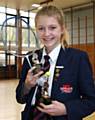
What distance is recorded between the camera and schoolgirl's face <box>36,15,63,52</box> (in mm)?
1274

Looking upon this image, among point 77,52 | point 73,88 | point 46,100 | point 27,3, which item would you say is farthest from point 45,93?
point 27,3

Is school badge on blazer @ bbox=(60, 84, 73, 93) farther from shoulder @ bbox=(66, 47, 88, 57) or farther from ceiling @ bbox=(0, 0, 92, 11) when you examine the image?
ceiling @ bbox=(0, 0, 92, 11)

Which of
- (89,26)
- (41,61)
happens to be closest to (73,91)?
(41,61)

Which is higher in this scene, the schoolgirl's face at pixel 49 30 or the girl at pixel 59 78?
the schoolgirl's face at pixel 49 30

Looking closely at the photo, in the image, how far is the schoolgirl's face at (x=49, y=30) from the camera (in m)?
1.27

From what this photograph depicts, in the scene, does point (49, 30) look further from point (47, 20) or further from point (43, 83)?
point (43, 83)

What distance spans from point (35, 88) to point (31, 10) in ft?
48.1

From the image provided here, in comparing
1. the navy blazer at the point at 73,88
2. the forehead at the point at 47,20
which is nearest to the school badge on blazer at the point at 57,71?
the navy blazer at the point at 73,88

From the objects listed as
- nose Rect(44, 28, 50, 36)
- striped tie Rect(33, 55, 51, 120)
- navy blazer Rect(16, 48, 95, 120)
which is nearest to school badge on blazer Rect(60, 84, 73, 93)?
navy blazer Rect(16, 48, 95, 120)

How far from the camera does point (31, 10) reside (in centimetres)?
1561

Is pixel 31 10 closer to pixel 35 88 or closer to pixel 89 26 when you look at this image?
pixel 89 26

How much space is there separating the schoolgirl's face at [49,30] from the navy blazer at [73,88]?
75 mm

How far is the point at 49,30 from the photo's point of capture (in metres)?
1.28

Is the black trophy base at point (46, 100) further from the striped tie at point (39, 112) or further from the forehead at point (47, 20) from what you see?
the forehead at point (47, 20)
